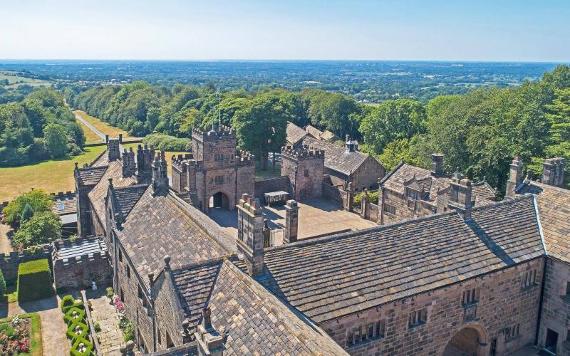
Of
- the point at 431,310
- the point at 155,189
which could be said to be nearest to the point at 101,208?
the point at 155,189

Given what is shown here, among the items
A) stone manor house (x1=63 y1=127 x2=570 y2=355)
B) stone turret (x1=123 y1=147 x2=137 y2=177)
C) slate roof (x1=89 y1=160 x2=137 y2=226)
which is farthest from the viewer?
stone turret (x1=123 y1=147 x2=137 y2=177)

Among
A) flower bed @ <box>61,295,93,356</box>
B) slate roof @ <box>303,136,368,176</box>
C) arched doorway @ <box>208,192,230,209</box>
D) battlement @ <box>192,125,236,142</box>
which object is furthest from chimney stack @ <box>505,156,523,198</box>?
arched doorway @ <box>208,192,230,209</box>

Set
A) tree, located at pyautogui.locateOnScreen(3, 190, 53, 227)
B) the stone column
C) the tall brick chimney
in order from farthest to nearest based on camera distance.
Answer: tree, located at pyautogui.locateOnScreen(3, 190, 53, 227), the stone column, the tall brick chimney

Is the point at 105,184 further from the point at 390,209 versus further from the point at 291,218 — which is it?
the point at 390,209

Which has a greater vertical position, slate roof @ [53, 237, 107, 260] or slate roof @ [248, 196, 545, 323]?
slate roof @ [248, 196, 545, 323]

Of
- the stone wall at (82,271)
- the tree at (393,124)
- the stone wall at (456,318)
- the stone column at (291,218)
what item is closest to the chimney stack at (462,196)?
the stone wall at (456,318)

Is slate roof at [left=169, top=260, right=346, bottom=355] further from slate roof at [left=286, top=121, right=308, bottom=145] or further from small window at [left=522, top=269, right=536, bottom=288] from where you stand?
slate roof at [left=286, top=121, right=308, bottom=145]

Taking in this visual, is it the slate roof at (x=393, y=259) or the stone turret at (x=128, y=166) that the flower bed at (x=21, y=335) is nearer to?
the stone turret at (x=128, y=166)
